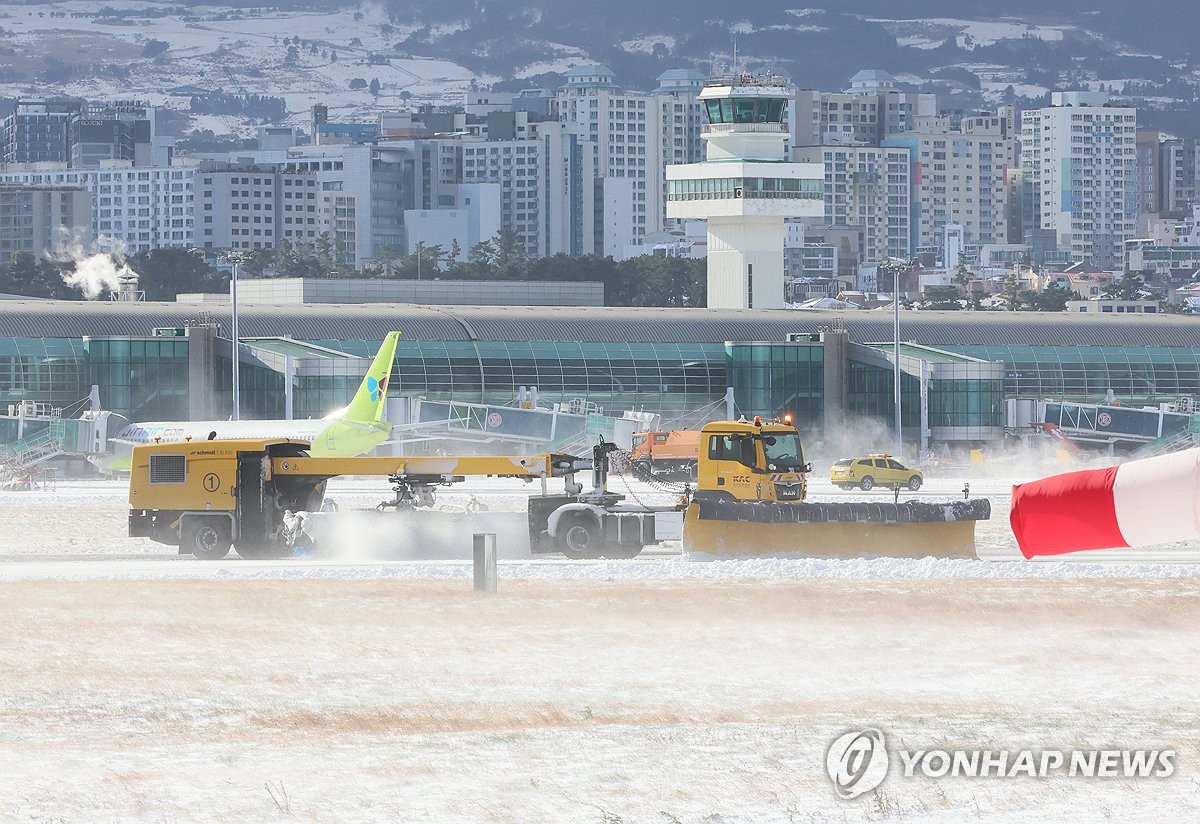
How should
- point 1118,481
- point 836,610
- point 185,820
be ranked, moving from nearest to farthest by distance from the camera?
point 1118,481
point 185,820
point 836,610

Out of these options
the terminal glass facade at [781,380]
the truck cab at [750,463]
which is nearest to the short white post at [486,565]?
the truck cab at [750,463]

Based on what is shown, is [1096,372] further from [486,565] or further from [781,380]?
[486,565]

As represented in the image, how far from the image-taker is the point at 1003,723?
25766 millimetres

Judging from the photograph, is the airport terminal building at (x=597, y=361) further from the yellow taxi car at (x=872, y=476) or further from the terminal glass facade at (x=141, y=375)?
the yellow taxi car at (x=872, y=476)

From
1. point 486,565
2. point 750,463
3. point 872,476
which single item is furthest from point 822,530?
point 872,476

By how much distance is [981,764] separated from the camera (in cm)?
2297

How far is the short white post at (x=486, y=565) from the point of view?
3972 cm

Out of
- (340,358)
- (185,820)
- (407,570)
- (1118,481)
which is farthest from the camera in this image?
(340,358)

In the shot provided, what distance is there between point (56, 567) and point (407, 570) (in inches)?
308

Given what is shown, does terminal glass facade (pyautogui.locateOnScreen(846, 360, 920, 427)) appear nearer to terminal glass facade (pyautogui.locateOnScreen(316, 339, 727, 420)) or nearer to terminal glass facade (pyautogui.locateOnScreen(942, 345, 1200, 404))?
terminal glass facade (pyautogui.locateOnScreen(316, 339, 727, 420))

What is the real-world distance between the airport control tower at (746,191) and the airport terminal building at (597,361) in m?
19.0

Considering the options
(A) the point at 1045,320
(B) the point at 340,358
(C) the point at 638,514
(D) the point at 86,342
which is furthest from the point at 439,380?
(C) the point at 638,514

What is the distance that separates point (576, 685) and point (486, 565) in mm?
10887

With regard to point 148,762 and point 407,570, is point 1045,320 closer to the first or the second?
point 407,570
